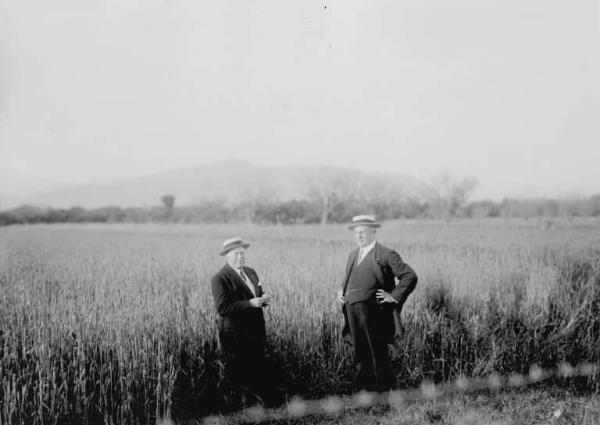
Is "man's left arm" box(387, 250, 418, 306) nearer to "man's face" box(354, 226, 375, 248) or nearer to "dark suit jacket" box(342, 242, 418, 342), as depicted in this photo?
"dark suit jacket" box(342, 242, 418, 342)

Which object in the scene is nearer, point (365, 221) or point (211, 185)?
point (365, 221)

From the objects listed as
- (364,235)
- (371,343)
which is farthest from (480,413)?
(364,235)

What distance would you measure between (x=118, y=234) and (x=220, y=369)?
5761 mm

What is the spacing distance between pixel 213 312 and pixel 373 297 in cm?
176

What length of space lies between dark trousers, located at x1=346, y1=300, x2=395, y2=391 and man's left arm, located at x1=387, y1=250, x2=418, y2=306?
29cm

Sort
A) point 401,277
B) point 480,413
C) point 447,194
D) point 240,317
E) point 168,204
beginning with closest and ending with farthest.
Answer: point 240,317 → point 401,277 → point 480,413 → point 168,204 → point 447,194

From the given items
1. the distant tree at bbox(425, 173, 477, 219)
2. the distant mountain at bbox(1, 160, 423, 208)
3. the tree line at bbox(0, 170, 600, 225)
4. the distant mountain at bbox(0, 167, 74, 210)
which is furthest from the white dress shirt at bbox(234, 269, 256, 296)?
the distant tree at bbox(425, 173, 477, 219)

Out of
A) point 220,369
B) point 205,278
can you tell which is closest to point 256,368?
point 220,369

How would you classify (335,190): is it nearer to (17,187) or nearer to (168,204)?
(168,204)

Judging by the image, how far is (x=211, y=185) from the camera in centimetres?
812

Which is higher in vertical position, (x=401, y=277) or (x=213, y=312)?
(x=401, y=277)

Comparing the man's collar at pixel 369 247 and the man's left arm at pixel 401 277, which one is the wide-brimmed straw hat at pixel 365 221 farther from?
the man's left arm at pixel 401 277

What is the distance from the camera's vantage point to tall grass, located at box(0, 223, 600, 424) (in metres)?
4.27

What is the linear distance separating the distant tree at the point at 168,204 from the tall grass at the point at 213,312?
0.27m
